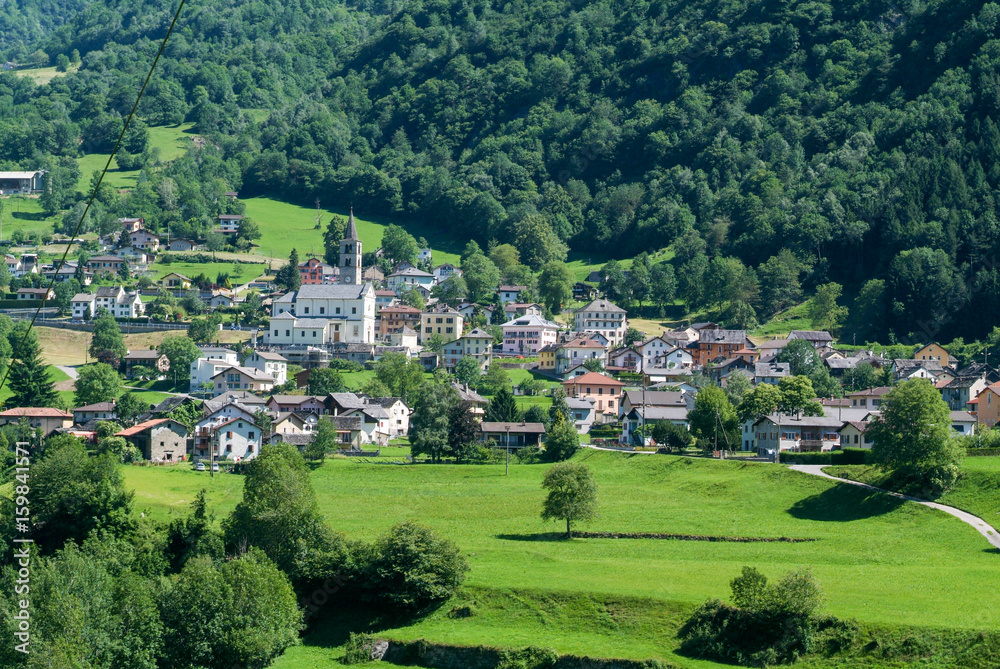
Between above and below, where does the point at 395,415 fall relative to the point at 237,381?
below

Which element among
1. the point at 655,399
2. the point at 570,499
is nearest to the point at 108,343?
the point at 655,399

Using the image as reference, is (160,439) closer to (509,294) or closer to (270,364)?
(270,364)

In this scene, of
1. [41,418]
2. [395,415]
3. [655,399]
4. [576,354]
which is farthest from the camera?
[576,354]

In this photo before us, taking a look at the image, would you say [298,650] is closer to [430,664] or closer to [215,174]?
[430,664]

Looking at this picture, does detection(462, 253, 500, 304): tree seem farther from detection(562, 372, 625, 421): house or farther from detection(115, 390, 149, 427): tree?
detection(115, 390, 149, 427): tree

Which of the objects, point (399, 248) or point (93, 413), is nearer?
point (93, 413)

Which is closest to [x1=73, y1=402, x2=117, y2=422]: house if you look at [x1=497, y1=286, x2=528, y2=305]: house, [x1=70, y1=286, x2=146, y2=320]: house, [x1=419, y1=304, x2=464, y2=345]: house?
[x1=70, y1=286, x2=146, y2=320]: house

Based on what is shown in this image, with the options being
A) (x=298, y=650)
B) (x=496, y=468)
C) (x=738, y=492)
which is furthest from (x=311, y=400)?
(x=298, y=650)

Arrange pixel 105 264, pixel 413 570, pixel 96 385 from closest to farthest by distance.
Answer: pixel 413 570
pixel 96 385
pixel 105 264
